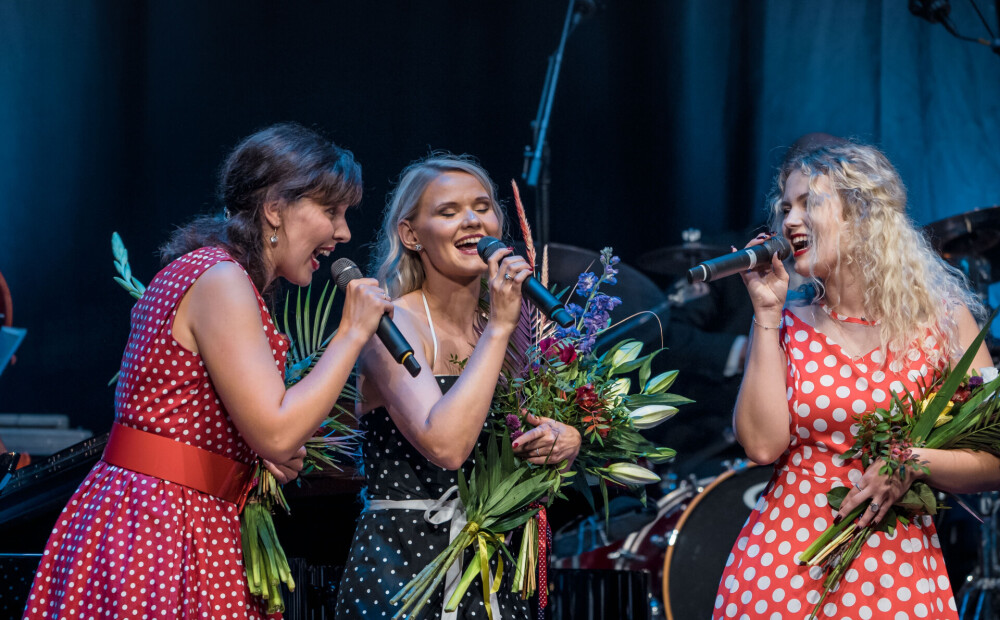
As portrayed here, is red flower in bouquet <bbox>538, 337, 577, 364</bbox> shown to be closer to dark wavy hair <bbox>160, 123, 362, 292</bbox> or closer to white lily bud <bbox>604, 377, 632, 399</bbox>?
white lily bud <bbox>604, 377, 632, 399</bbox>

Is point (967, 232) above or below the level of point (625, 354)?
above

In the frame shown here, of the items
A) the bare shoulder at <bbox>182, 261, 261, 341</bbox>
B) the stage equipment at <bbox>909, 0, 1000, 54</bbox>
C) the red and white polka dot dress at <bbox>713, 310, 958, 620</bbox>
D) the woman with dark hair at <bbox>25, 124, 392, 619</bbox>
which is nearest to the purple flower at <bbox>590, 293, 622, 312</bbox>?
the red and white polka dot dress at <bbox>713, 310, 958, 620</bbox>

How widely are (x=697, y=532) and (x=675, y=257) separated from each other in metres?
1.24

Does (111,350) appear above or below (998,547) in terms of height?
above

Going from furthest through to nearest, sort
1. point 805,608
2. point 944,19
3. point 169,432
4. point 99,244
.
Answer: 1. point 944,19
2. point 99,244
3. point 805,608
4. point 169,432

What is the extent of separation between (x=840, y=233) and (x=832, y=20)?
2.88 m

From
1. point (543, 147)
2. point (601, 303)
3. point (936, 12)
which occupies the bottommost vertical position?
point (601, 303)

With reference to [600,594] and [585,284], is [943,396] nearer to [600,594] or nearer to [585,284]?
[585,284]

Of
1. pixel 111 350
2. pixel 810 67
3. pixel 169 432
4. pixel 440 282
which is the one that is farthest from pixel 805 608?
pixel 810 67

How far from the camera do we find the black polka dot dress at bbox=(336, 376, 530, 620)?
2.02 metres

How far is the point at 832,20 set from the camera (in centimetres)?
475

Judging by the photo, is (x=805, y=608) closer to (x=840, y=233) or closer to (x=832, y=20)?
(x=840, y=233)

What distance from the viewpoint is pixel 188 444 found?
1.75m

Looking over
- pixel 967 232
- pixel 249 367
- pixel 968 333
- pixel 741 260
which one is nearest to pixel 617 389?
pixel 741 260
